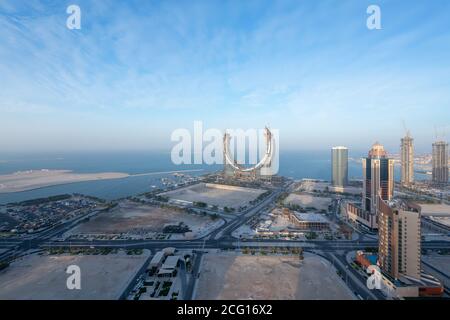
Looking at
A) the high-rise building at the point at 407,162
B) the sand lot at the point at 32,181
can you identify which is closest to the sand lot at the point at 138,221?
the sand lot at the point at 32,181

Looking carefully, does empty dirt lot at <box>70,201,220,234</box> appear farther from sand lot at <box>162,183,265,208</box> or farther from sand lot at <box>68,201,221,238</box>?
sand lot at <box>162,183,265,208</box>

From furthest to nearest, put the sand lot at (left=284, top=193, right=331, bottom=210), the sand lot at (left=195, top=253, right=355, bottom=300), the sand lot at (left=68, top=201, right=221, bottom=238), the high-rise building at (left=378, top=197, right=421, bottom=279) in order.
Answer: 1. the sand lot at (left=284, top=193, right=331, bottom=210)
2. the sand lot at (left=68, top=201, right=221, bottom=238)
3. the high-rise building at (left=378, top=197, right=421, bottom=279)
4. the sand lot at (left=195, top=253, right=355, bottom=300)

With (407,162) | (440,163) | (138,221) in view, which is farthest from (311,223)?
(440,163)

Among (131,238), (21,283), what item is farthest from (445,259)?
(21,283)

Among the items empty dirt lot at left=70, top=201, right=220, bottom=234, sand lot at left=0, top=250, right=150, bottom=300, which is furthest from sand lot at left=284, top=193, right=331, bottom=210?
sand lot at left=0, top=250, right=150, bottom=300

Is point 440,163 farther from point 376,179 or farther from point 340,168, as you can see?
point 376,179

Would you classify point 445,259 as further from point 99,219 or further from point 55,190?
point 55,190
